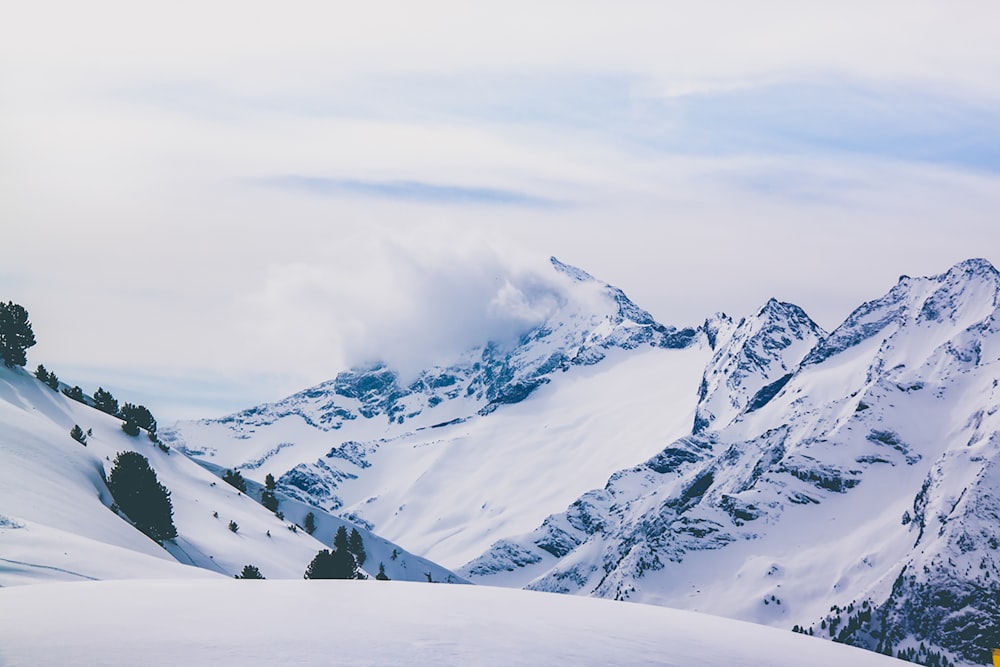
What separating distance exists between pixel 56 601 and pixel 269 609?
17.3 feet

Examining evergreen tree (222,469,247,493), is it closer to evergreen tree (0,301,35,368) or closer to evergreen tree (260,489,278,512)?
evergreen tree (260,489,278,512)

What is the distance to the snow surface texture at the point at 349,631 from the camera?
70.9 ft

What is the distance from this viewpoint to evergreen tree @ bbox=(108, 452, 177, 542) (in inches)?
3259

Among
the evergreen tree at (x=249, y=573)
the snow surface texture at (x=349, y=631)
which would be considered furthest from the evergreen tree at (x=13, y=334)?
the snow surface texture at (x=349, y=631)

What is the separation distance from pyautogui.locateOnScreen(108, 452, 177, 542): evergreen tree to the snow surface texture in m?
56.3

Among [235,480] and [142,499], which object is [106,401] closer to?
[235,480]

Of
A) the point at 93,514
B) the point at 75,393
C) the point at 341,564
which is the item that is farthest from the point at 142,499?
the point at 75,393

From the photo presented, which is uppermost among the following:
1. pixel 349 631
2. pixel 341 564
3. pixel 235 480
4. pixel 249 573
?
pixel 349 631

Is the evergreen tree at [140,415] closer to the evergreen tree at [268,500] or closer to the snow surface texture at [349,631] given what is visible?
the evergreen tree at [268,500]

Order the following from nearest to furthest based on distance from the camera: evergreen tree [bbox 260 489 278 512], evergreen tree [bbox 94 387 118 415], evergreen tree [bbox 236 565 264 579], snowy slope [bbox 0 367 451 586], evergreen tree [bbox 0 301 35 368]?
snowy slope [bbox 0 367 451 586]
evergreen tree [bbox 236 565 264 579]
evergreen tree [bbox 0 301 35 368]
evergreen tree [bbox 94 387 118 415]
evergreen tree [bbox 260 489 278 512]

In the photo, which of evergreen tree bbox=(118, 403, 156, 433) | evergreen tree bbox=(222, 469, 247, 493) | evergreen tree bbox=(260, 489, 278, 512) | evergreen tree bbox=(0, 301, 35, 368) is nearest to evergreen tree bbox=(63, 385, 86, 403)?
evergreen tree bbox=(118, 403, 156, 433)

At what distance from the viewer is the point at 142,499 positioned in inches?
3287

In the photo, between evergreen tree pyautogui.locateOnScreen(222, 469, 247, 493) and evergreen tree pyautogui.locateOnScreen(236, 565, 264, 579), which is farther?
evergreen tree pyautogui.locateOnScreen(222, 469, 247, 493)

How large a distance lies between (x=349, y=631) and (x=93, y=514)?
1988 inches
